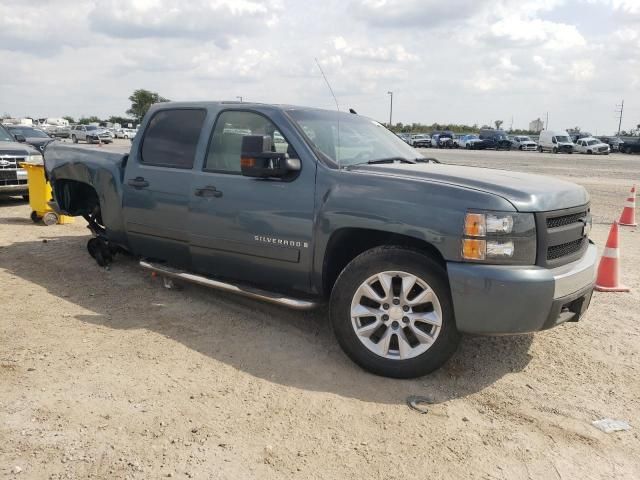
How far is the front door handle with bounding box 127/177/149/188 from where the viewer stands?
5054mm

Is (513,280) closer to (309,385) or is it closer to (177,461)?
(309,385)

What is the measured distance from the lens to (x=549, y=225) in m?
3.54

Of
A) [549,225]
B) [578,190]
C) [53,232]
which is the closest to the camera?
[549,225]

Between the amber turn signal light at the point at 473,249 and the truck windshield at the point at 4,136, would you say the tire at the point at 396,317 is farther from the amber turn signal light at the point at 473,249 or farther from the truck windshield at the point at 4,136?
the truck windshield at the point at 4,136

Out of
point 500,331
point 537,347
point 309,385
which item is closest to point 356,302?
point 309,385

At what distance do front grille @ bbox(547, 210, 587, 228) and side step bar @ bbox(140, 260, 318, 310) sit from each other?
1.70 m

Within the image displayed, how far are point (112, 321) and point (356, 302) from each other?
7.09ft

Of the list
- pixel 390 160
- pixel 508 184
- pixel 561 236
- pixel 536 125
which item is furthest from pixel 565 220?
pixel 536 125

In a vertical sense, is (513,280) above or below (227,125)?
below

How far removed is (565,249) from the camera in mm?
3721

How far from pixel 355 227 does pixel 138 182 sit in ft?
7.84

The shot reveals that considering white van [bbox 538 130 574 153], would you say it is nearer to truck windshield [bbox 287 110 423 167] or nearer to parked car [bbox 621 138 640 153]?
parked car [bbox 621 138 640 153]

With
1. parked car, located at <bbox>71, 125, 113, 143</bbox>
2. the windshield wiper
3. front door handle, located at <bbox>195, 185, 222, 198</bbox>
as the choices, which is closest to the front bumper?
the windshield wiper

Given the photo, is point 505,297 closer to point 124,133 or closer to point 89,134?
point 89,134
